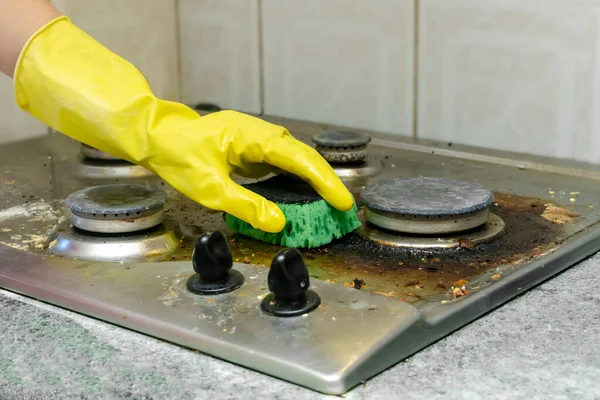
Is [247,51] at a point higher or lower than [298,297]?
higher

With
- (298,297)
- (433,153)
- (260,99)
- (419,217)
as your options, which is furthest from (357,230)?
(260,99)

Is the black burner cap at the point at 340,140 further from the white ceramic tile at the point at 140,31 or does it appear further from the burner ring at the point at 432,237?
the white ceramic tile at the point at 140,31

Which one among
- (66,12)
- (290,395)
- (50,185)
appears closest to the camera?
(290,395)

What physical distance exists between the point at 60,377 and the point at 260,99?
31.7 inches

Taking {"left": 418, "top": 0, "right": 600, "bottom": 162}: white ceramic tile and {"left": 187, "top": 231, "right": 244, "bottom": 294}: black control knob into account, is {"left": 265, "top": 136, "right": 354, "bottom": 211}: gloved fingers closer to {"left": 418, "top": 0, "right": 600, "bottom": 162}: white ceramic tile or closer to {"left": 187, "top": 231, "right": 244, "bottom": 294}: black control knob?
{"left": 187, "top": 231, "right": 244, "bottom": 294}: black control knob

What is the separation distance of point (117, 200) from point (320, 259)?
22 centimetres

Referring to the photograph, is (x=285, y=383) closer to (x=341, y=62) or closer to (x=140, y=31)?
(x=341, y=62)

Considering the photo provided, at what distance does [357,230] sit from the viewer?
87cm

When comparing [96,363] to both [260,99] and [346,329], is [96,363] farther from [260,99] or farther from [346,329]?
[260,99]

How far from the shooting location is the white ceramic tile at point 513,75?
104 centimetres

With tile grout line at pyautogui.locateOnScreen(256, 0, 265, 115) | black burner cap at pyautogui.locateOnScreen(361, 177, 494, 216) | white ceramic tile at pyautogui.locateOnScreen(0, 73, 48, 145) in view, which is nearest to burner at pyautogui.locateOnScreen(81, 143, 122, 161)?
white ceramic tile at pyautogui.locateOnScreen(0, 73, 48, 145)

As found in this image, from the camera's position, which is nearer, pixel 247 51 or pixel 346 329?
pixel 346 329

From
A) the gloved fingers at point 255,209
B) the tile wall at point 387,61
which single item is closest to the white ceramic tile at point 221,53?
the tile wall at point 387,61

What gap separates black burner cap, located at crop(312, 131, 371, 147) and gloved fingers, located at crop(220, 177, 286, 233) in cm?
30
